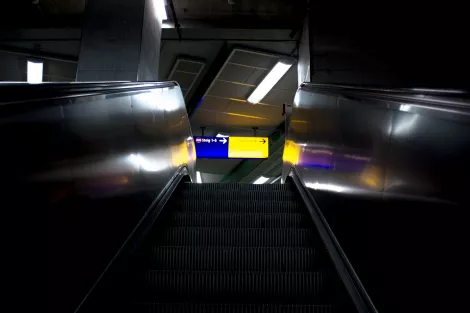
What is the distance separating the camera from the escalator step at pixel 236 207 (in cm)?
435

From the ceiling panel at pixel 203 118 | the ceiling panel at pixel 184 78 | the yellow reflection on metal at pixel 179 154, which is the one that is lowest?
the yellow reflection on metal at pixel 179 154

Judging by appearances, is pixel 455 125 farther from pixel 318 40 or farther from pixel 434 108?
pixel 318 40

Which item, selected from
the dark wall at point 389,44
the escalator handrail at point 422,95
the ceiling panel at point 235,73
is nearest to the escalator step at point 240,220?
the escalator handrail at point 422,95

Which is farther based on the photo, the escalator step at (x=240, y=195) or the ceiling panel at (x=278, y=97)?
the ceiling panel at (x=278, y=97)

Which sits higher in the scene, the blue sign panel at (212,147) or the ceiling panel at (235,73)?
the ceiling panel at (235,73)

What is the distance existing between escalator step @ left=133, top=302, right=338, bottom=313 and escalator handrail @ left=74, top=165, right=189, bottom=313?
11.9 inches

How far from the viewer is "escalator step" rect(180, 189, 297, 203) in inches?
189

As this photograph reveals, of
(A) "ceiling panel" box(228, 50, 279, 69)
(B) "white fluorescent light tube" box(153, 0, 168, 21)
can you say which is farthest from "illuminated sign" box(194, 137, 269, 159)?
(B) "white fluorescent light tube" box(153, 0, 168, 21)

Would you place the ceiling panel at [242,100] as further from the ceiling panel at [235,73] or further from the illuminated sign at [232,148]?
the illuminated sign at [232,148]

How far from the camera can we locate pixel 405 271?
6.06 ft

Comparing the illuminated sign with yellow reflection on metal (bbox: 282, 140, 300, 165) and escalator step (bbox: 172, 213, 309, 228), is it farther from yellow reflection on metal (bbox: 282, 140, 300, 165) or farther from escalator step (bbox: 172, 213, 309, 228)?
escalator step (bbox: 172, 213, 309, 228)

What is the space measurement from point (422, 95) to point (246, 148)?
35.7 feet

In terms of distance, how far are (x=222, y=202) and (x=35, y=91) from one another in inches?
107

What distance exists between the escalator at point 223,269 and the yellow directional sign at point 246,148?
8.43 m
